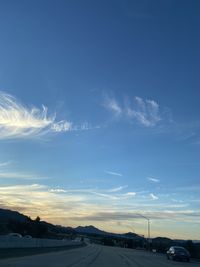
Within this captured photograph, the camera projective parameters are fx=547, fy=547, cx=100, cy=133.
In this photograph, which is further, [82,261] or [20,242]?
[20,242]

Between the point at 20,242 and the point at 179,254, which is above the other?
the point at 179,254

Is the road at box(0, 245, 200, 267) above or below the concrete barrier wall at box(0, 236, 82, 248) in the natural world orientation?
below

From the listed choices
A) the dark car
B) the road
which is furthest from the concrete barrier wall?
the dark car

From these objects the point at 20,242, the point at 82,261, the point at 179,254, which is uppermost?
the point at 179,254

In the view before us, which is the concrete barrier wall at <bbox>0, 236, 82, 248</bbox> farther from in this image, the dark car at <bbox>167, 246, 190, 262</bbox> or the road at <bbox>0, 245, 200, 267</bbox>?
the dark car at <bbox>167, 246, 190, 262</bbox>

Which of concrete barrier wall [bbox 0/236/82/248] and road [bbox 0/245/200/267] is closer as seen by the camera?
road [bbox 0/245/200/267]

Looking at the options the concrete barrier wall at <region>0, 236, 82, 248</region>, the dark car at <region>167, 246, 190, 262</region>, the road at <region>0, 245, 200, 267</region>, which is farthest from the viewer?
the dark car at <region>167, 246, 190, 262</region>

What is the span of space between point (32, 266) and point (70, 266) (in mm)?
2429

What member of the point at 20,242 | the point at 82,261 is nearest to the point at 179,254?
the point at 20,242

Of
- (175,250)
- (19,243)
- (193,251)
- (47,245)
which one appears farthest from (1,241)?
(193,251)

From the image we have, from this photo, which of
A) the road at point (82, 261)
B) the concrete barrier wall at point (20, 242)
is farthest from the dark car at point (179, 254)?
the concrete barrier wall at point (20, 242)

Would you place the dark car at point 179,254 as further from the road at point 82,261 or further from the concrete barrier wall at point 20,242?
the concrete barrier wall at point 20,242

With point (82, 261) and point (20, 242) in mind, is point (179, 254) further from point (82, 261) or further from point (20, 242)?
point (82, 261)

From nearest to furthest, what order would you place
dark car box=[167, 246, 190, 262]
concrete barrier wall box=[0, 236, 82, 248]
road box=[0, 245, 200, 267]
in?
road box=[0, 245, 200, 267]
concrete barrier wall box=[0, 236, 82, 248]
dark car box=[167, 246, 190, 262]
